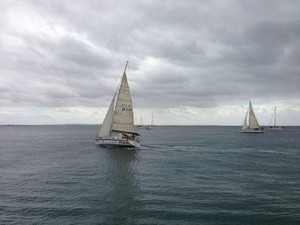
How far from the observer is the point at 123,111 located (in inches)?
3054

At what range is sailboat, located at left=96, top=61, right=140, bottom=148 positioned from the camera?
7644cm

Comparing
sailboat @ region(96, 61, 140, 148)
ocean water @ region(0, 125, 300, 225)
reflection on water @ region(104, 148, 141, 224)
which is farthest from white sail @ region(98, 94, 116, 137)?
ocean water @ region(0, 125, 300, 225)

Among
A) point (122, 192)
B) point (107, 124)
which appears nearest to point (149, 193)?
point (122, 192)

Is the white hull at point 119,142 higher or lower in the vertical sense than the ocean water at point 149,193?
higher

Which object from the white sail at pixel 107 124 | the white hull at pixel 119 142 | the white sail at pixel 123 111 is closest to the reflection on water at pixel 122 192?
the white hull at pixel 119 142

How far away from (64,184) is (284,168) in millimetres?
36577

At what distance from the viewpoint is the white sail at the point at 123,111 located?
3024 inches

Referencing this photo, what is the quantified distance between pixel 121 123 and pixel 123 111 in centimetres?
305

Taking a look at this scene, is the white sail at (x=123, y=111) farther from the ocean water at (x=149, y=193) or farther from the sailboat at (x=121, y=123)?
the ocean water at (x=149, y=193)

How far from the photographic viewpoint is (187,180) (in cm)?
4212

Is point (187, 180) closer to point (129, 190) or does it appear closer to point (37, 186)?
point (129, 190)

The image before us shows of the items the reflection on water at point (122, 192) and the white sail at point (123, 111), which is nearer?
the reflection on water at point (122, 192)

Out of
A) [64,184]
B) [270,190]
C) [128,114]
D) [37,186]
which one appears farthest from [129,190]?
[128,114]

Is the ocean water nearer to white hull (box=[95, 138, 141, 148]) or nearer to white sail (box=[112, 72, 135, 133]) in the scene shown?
white hull (box=[95, 138, 141, 148])
